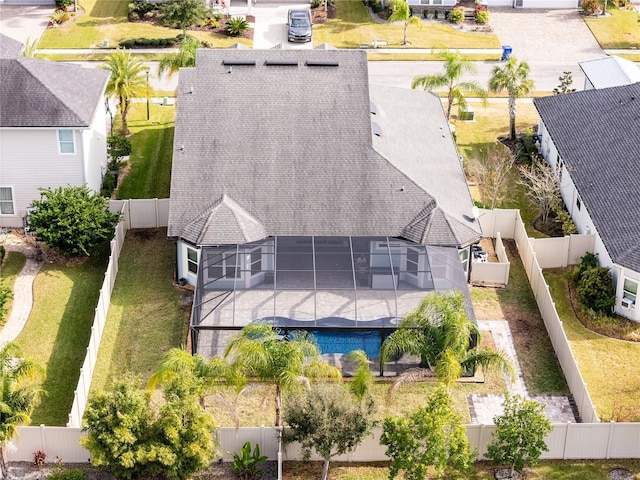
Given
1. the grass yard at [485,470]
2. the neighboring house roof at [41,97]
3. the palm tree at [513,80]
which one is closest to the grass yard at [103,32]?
the palm tree at [513,80]

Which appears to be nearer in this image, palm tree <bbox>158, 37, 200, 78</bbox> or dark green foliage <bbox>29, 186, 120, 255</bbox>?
dark green foliage <bbox>29, 186, 120, 255</bbox>

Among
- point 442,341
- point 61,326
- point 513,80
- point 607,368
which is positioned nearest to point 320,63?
point 513,80

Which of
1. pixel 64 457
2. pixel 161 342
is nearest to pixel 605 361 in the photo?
pixel 161 342

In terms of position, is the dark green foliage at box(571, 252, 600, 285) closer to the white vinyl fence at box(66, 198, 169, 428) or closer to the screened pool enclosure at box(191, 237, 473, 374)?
the screened pool enclosure at box(191, 237, 473, 374)

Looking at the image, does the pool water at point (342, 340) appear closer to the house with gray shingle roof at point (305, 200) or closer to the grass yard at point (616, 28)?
the house with gray shingle roof at point (305, 200)

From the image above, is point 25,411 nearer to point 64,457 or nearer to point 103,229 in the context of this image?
point 64,457

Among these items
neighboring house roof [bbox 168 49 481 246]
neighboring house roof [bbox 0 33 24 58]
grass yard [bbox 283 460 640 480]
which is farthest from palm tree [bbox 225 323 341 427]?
neighboring house roof [bbox 0 33 24 58]
